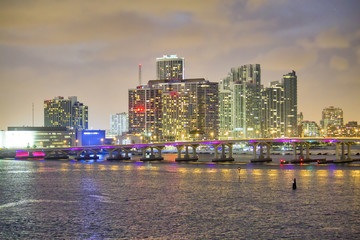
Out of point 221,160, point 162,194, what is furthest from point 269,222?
point 221,160

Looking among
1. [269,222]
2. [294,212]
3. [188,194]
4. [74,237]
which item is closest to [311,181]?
[188,194]

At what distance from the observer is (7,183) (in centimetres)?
9000

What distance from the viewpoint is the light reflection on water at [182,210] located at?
43.9 m

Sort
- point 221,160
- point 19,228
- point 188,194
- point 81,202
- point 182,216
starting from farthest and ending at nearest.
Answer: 1. point 221,160
2. point 188,194
3. point 81,202
4. point 182,216
5. point 19,228

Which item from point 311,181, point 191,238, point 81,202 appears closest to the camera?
point 191,238

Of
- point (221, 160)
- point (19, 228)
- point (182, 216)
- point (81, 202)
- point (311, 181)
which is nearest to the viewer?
point (19, 228)

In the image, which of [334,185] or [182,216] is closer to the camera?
[182,216]

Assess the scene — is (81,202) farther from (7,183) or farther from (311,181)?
(311,181)

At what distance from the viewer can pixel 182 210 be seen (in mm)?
55438

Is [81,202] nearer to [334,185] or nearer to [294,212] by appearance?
[294,212]

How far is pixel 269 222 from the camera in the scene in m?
47.9

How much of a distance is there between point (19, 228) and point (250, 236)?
77.5ft

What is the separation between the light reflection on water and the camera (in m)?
43.9

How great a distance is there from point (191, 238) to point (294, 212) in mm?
17561
